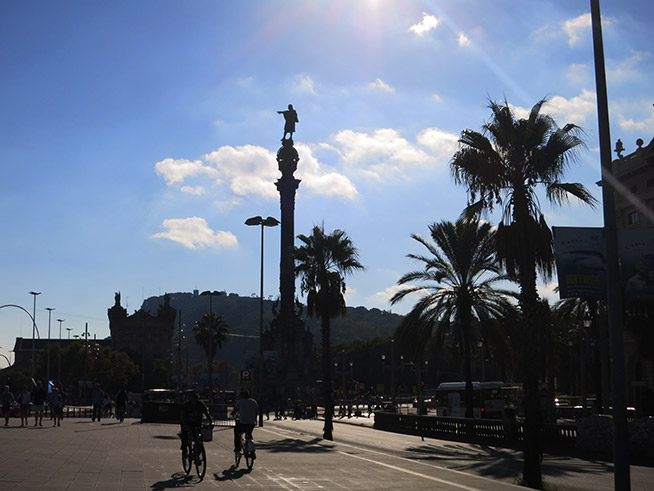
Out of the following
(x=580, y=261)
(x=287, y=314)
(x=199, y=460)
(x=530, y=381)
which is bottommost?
(x=199, y=460)

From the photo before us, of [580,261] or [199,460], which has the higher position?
[580,261]

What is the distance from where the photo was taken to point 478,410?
45.2 metres

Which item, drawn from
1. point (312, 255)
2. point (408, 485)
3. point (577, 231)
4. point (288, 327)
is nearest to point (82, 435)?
point (312, 255)

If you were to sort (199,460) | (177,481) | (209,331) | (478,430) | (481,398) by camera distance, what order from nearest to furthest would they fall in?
1. (177,481)
2. (199,460)
3. (478,430)
4. (481,398)
5. (209,331)

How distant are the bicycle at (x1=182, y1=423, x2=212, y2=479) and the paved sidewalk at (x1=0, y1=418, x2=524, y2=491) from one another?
21 centimetres

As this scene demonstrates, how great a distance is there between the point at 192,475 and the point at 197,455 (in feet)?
2.10

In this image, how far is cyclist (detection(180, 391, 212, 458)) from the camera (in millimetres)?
14617

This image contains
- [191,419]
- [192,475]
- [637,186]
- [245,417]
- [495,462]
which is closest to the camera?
[192,475]

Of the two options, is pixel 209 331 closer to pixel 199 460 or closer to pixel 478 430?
pixel 478 430

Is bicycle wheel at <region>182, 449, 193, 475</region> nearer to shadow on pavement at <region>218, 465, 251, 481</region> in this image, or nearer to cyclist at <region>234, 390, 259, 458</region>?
shadow on pavement at <region>218, 465, 251, 481</region>

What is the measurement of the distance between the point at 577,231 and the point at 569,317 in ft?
91.6

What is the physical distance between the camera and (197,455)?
46.1ft

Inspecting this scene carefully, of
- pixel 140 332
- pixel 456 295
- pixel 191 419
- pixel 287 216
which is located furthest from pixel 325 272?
pixel 140 332

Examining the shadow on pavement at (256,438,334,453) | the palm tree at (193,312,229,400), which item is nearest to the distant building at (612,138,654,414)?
the shadow on pavement at (256,438,334,453)
